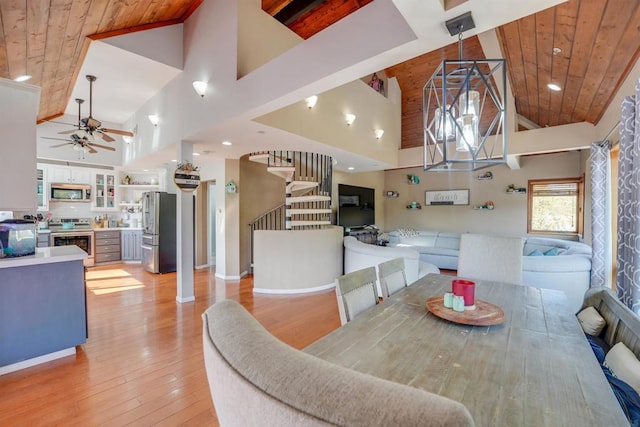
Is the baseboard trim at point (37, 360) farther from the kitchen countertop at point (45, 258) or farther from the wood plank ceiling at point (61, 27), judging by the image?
the wood plank ceiling at point (61, 27)

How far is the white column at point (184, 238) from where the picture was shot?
4258 mm

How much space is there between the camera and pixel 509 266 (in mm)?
2629

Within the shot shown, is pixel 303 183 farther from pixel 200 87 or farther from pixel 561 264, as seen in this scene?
pixel 561 264

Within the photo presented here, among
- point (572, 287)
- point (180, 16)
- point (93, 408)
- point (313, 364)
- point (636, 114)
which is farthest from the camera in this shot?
point (180, 16)

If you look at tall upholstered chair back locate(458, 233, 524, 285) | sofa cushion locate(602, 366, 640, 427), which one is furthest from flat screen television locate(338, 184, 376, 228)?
sofa cushion locate(602, 366, 640, 427)

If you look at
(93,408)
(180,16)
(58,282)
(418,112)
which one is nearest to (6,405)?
(93,408)

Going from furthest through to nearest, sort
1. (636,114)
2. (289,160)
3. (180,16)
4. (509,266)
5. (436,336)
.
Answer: (289,160)
(180,16)
(509,266)
(636,114)
(436,336)

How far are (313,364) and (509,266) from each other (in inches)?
111

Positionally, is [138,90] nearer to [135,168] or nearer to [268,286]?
[135,168]

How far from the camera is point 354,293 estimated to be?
1.81 metres

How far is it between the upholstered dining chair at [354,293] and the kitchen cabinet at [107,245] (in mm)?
7084

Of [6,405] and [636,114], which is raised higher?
[636,114]

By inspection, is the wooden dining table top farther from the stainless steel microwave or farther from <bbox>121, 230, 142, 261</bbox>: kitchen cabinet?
the stainless steel microwave

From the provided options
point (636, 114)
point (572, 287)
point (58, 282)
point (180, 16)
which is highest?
point (180, 16)
